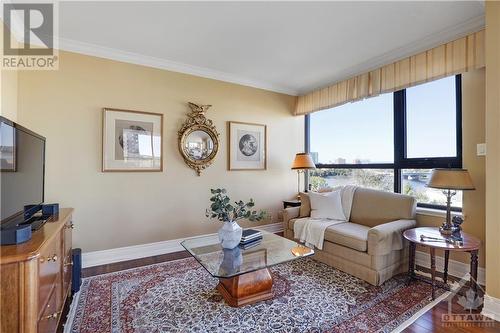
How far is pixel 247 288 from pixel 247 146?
2.37 metres

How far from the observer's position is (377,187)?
3.48 metres

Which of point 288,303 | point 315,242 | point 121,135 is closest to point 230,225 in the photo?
point 288,303

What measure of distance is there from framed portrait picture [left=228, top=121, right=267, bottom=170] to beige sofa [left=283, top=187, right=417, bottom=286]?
1237mm

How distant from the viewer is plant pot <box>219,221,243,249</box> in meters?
2.19

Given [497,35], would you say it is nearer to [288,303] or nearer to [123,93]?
[288,303]

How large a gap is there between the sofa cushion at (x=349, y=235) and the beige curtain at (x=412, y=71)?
180 centimetres

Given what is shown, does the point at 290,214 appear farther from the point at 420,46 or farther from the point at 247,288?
the point at 420,46

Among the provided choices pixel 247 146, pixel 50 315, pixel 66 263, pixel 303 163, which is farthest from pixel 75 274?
pixel 303 163

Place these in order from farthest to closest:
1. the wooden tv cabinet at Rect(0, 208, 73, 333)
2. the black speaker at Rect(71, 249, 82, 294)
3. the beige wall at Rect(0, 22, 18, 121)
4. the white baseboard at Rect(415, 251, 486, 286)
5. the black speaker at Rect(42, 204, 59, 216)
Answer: the white baseboard at Rect(415, 251, 486, 286) < the black speaker at Rect(71, 249, 82, 294) < the beige wall at Rect(0, 22, 18, 121) < the black speaker at Rect(42, 204, 59, 216) < the wooden tv cabinet at Rect(0, 208, 73, 333)

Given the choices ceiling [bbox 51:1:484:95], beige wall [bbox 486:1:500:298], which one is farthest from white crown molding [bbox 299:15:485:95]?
beige wall [bbox 486:1:500:298]

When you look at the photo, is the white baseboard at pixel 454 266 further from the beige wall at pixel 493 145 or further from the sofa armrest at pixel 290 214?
the sofa armrest at pixel 290 214

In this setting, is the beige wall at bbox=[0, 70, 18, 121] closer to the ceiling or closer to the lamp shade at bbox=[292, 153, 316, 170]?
the ceiling

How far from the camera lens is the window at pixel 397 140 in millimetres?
2734

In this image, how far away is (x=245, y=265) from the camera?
6.33 ft
